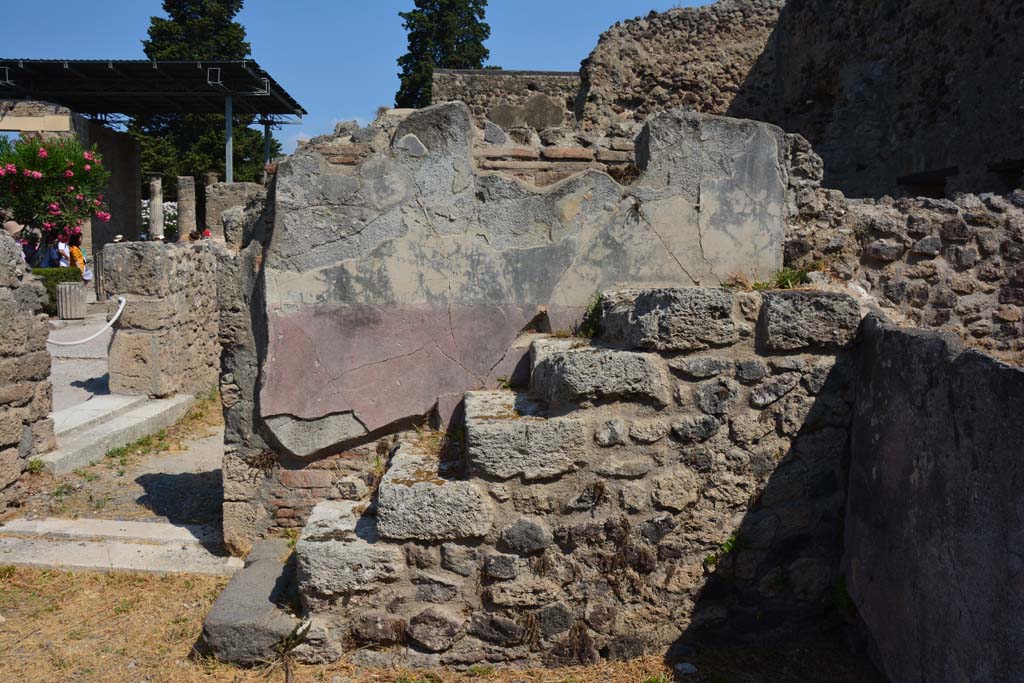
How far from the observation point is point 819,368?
3107mm

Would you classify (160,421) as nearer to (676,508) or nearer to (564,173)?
(564,173)

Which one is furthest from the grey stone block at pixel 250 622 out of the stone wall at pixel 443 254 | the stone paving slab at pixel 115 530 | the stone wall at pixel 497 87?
the stone wall at pixel 497 87

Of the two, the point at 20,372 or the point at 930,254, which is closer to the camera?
the point at 930,254

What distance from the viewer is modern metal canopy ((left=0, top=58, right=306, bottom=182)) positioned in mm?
20797

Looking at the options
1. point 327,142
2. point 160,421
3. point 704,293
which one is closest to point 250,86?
point 160,421

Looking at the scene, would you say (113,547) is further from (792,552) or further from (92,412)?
(792,552)

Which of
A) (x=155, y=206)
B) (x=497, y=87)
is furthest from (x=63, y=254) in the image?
(x=155, y=206)

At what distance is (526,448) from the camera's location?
9.90 ft

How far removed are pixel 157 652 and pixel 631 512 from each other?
6.74 feet

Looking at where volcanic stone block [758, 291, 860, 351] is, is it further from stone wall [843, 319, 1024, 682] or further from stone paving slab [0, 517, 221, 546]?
stone paving slab [0, 517, 221, 546]

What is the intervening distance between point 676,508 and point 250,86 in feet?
71.5

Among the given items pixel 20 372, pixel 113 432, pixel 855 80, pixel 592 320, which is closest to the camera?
pixel 592 320

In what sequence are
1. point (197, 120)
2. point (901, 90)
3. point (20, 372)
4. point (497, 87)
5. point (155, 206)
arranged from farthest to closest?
point (197, 120), point (155, 206), point (497, 87), point (901, 90), point (20, 372)

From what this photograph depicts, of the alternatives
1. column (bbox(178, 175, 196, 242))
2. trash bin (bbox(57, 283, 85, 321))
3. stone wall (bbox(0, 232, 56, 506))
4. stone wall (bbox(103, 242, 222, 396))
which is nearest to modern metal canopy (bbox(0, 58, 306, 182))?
column (bbox(178, 175, 196, 242))
